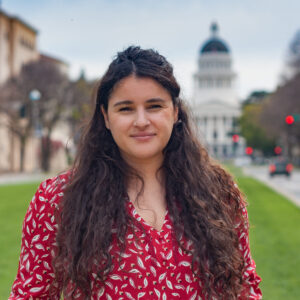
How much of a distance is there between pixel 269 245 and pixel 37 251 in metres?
8.57

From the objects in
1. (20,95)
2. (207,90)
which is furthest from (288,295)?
(207,90)

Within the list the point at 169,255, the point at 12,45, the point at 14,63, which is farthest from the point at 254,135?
the point at 169,255

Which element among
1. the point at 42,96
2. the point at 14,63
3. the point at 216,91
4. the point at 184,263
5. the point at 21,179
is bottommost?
the point at 21,179

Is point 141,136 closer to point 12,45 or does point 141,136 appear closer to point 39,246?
point 39,246

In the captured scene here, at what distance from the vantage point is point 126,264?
219 centimetres

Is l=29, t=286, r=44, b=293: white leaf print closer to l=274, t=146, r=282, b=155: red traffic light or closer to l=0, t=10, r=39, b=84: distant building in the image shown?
l=0, t=10, r=39, b=84: distant building

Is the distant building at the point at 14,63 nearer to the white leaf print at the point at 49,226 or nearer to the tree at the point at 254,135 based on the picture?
the tree at the point at 254,135

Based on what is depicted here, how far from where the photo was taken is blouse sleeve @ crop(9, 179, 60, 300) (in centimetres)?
226

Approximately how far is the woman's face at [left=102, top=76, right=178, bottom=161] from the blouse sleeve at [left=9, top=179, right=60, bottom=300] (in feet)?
1.26

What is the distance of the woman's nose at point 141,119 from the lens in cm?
230

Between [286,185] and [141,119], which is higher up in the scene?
[141,119]

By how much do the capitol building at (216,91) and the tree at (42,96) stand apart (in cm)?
8824

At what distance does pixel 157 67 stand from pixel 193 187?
19.7 inches

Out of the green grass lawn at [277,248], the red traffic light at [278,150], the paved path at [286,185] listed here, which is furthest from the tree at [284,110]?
the green grass lawn at [277,248]
